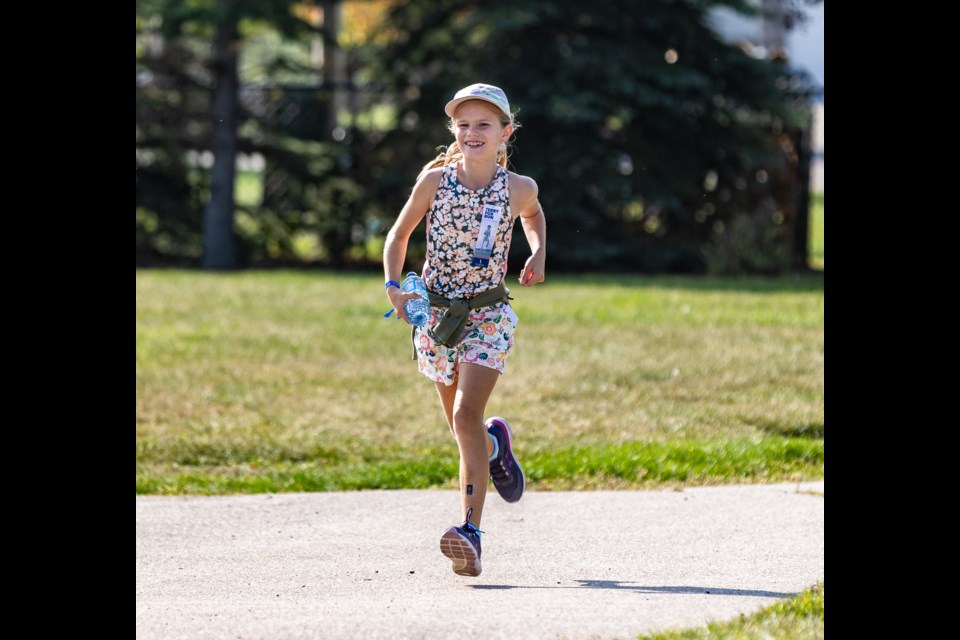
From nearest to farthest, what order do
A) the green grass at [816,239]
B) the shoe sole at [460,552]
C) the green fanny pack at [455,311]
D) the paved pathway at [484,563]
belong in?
1. the paved pathway at [484,563]
2. the shoe sole at [460,552]
3. the green fanny pack at [455,311]
4. the green grass at [816,239]

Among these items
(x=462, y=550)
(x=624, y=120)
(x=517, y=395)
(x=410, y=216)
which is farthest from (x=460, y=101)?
(x=624, y=120)

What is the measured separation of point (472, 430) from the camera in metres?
4.73

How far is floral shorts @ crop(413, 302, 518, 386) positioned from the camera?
4.79 metres

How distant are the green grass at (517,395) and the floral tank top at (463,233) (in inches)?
68.0

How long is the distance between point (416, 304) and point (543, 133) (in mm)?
11505

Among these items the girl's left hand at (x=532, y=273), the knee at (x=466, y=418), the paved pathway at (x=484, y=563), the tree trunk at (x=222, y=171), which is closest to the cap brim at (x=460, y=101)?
the girl's left hand at (x=532, y=273)

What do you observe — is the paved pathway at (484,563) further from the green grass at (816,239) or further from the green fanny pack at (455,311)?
the green grass at (816,239)

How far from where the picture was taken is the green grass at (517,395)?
662 centimetres

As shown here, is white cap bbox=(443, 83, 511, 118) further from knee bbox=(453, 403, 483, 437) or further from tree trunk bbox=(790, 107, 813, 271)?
tree trunk bbox=(790, 107, 813, 271)

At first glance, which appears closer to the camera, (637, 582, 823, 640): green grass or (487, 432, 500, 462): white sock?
(637, 582, 823, 640): green grass

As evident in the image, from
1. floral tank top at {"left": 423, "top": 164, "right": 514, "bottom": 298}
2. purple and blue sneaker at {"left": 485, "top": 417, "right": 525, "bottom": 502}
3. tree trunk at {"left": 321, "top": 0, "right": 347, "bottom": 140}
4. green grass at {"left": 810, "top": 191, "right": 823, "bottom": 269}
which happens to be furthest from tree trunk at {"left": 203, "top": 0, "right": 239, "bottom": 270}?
floral tank top at {"left": 423, "top": 164, "right": 514, "bottom": 298}

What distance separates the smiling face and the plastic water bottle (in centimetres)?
48
